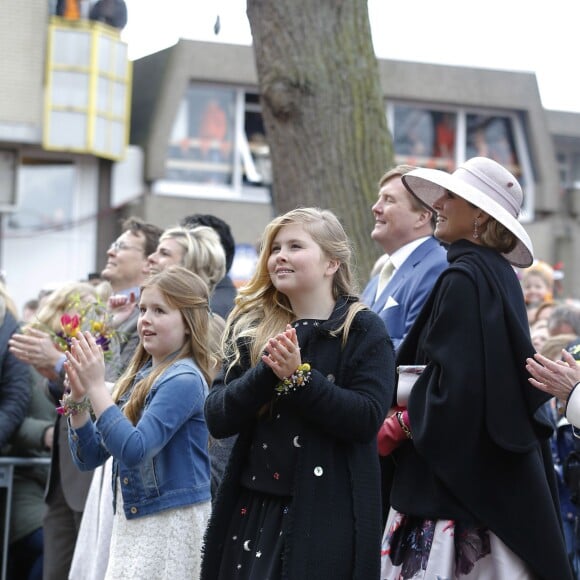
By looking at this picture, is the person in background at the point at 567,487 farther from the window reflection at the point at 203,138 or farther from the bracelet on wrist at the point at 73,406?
the window reflection at the point at 203,138

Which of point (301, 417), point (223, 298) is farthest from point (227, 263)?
point (301, 417)

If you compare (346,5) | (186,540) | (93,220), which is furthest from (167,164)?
(186,540)

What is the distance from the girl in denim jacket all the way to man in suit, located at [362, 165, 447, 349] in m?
0.88

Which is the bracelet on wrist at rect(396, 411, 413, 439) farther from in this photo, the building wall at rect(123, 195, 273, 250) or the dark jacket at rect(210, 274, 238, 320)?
the building wall at rect(123, 195, 273, 250)

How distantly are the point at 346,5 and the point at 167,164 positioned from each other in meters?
12.2

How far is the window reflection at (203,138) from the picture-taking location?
1969 cm

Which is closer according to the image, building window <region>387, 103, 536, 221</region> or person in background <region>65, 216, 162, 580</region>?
person in background <region>65, 216, 162, 580</region>

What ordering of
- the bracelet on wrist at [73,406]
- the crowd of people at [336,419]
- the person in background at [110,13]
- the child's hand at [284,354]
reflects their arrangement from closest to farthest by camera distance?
the child's hand at [284,354] → the crowd of people at [336,419] → the bracelet on wrist at [73,406] → the person in background at [110,13]

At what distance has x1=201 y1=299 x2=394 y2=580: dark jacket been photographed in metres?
3.62

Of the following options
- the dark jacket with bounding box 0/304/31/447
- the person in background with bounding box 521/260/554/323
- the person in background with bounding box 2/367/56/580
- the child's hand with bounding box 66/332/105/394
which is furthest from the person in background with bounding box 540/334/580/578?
the person in background with bounding box 521/260/554/323

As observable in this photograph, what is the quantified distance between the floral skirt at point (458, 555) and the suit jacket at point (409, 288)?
43.9 inches

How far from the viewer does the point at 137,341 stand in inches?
221

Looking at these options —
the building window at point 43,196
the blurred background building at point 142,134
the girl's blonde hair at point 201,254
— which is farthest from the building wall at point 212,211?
the girl's blonde hair at point 201,254

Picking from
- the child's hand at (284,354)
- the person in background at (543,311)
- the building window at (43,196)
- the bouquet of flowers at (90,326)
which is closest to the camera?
the child's hand at (284,354)
